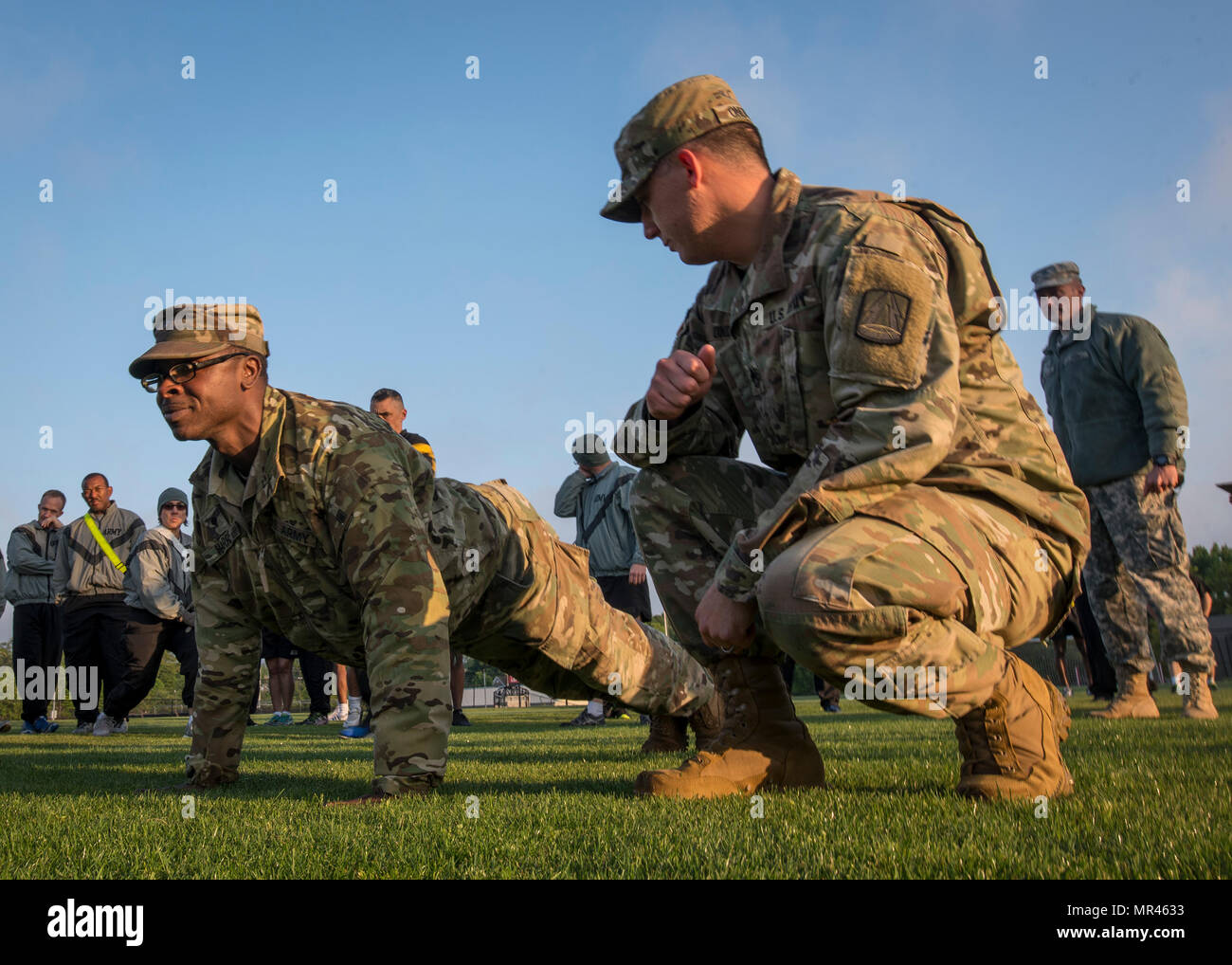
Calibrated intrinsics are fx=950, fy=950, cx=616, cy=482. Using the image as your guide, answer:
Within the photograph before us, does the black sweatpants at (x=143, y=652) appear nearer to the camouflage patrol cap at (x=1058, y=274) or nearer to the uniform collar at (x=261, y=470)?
the uniform collar at (x=261, y=470)

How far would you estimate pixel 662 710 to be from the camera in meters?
4.80

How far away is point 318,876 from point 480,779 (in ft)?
6.53

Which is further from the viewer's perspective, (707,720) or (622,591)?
(622,591)

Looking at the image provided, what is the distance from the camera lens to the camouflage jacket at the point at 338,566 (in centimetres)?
340

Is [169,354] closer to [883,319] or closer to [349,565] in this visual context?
[349,565]

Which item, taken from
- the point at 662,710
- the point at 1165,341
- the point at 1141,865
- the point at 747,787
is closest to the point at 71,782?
the point at 662,710

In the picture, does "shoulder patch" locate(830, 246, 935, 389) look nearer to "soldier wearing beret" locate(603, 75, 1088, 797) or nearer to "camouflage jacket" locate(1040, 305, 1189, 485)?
"soldier wearing beret" locate(603, 75, 1088, 797)

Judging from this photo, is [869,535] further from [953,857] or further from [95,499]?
[95,499]

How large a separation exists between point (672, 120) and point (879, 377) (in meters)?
1.11

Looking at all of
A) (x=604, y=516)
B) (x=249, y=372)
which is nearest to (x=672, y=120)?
(x=249, y=372)

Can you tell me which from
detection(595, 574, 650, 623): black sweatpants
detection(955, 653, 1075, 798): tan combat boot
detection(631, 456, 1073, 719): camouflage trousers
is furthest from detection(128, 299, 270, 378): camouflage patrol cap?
detection(595, 574, 650, 623): black sweatpants

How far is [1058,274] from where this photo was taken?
7.41 m

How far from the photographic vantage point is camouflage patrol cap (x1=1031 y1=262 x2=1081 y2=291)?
24.2ft
